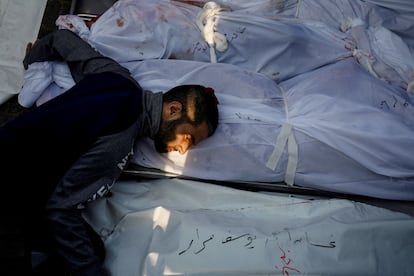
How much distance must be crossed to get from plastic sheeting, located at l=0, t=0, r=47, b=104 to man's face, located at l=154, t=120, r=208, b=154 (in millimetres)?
1186

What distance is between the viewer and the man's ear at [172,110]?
1884mm

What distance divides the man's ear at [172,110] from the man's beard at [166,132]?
21mm

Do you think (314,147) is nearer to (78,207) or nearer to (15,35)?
(78,207)

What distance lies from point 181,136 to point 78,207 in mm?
527

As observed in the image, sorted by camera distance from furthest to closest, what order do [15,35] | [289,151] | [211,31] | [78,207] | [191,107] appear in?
1. [15,35]
2. [211,31]
3. [289,151]
4. [191,107]
5. [78,207]

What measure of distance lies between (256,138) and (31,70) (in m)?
1.19

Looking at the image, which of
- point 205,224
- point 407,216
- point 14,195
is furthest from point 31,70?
point 407,216

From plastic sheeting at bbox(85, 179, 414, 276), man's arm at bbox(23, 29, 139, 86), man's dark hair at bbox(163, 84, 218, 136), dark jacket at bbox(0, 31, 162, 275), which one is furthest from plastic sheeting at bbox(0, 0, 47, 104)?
man's dark hair at bbox(163, 84, 218, 136)

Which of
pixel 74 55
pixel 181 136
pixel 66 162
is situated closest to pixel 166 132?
pixel 181 136

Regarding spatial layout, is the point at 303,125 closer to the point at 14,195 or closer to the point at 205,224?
the point at 205,224

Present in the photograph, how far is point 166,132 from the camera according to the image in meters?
1.89

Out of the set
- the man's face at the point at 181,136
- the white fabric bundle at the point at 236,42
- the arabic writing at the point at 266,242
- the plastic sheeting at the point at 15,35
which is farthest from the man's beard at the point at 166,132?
the plastic sheeting at the point at 15,35

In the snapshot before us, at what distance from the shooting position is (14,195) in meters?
1.69

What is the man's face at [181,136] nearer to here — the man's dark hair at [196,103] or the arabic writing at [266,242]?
the man's dark hair at [196,103]
